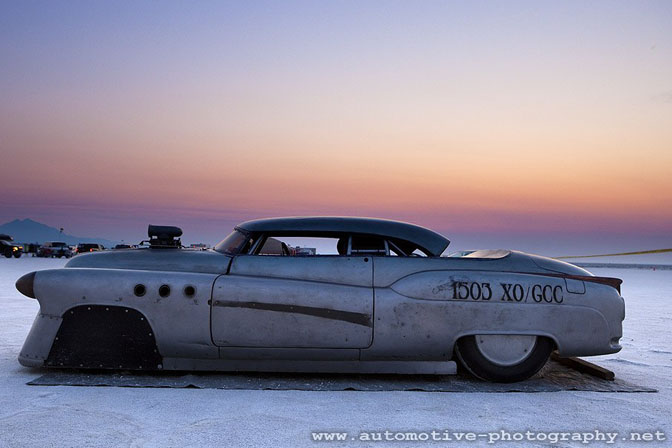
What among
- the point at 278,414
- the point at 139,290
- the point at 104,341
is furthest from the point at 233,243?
the point at 278,414

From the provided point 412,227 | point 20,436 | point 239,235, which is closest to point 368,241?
point 412,227

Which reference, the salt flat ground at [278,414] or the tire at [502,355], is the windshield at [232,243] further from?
the tire at [502,355]

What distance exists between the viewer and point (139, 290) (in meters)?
4.91

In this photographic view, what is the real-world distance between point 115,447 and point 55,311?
2153 millimetres

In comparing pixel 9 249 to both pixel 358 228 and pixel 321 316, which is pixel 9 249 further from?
pixel 321 316

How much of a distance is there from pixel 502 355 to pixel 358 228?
1.75m

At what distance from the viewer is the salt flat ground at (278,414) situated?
3420 mm

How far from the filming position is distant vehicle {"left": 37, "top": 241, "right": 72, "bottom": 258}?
155 ft

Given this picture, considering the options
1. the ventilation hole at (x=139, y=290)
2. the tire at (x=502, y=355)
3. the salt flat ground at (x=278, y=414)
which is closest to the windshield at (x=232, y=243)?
the ventilation hole at (x=139, y=290)

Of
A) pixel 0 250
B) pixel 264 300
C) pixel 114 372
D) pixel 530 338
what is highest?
pixel 264 300

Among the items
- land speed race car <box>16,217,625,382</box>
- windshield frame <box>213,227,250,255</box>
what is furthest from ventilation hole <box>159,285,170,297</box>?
windshield frame <box>213,227,250,255</box>

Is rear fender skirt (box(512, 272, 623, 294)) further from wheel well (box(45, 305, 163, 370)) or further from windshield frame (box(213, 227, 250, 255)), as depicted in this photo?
wheel well (box(45, 305, 163, 370))

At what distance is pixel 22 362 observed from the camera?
4.93 m

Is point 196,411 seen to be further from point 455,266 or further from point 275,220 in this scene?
point 455,266
